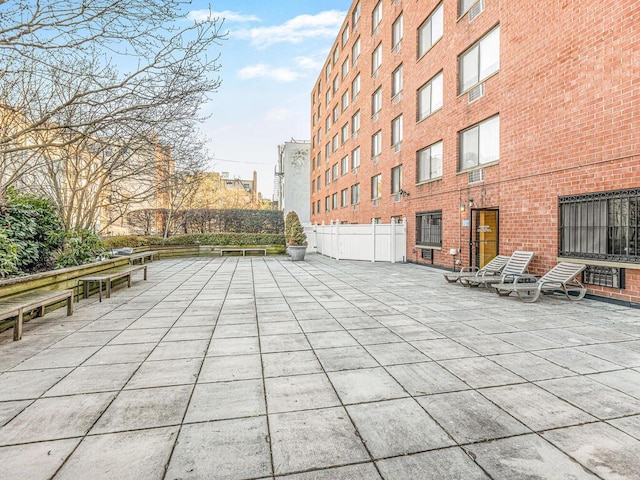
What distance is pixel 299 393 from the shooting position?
3.12m

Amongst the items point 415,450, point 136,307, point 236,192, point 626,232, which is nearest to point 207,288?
point 136,307

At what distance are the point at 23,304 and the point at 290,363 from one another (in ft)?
13.1

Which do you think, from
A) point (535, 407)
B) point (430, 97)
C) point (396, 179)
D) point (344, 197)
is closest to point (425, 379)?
point (535, 407)

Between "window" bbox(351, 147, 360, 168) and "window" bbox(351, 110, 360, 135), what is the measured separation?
1358 millimetres

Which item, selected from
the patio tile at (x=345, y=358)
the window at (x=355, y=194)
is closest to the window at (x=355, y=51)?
the window at (x=355, y=194)

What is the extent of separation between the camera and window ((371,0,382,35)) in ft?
66.7

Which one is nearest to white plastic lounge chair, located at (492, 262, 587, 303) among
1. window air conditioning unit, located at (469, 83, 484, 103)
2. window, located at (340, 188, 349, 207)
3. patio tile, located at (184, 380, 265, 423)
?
patio tile, located at (184, 380, 265, 423)

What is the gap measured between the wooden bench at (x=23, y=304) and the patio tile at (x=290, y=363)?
3.47m

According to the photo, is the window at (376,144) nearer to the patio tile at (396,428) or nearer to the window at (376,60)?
the window at (376,60)

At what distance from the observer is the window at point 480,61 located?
1101cm

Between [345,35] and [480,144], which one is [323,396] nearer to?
[480,144]

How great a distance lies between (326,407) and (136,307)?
17.8ft

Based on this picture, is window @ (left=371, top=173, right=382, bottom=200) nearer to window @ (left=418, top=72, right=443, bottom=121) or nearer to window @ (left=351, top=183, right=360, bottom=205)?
window @ (left=351, top=183, right=360, bottom=205)

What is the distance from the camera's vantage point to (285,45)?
11.2 metres
